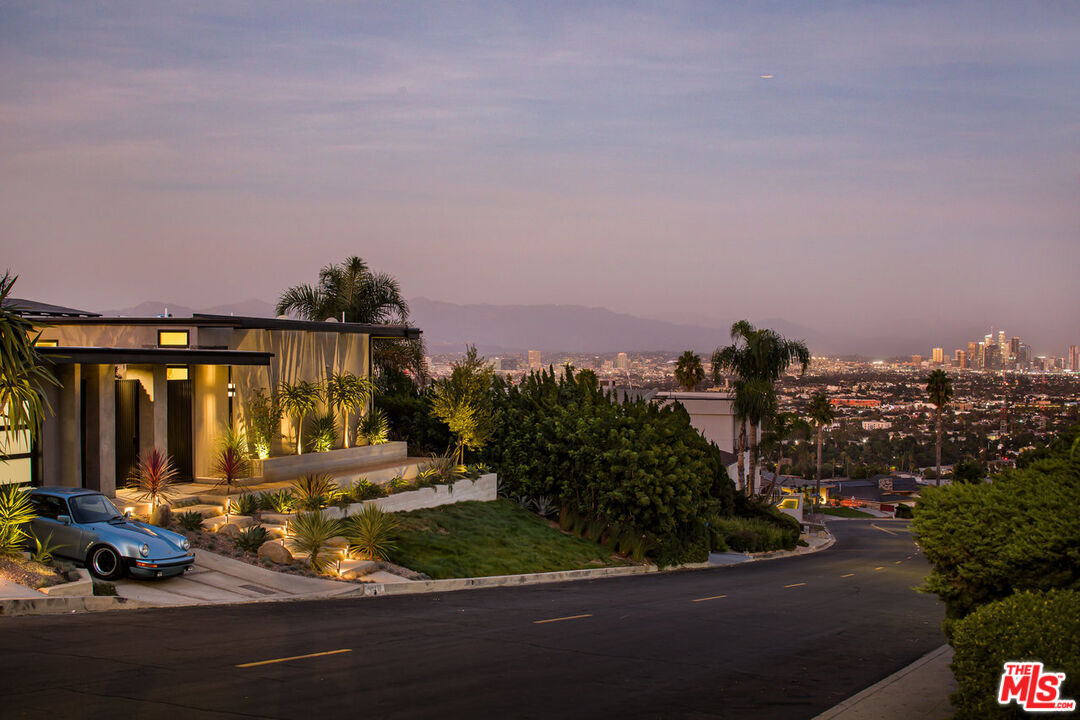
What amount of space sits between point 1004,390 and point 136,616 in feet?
502

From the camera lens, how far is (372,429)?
1211 inches

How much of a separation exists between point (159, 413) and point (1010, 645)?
2075cm

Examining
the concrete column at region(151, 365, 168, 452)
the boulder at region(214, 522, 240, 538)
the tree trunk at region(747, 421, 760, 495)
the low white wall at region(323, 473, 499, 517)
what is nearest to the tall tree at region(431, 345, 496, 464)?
the low white wall at region(323, 473, 499, 517)

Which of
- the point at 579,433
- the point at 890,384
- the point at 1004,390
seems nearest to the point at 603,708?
the point at 579,433

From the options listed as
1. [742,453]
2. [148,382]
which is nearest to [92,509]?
[148,382]

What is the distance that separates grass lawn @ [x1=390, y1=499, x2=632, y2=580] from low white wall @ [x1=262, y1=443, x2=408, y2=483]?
3580 mm

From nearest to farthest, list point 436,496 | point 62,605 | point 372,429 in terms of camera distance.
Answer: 1. point 62,605
2. point 436,496
3. point 372,429

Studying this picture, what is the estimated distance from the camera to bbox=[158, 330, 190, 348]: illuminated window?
80.2 ft

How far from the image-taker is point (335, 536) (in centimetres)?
2025

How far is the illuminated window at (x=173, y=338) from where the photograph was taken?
2444 centimetres

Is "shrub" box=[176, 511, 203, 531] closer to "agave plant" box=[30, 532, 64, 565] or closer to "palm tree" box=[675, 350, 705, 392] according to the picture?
"agave plant" box=[30, 532, 64, 565]

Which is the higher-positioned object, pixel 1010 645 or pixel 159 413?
pixel 159 413

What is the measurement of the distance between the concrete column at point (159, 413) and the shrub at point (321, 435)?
544 cm

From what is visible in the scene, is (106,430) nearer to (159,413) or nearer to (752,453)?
(159,413)
